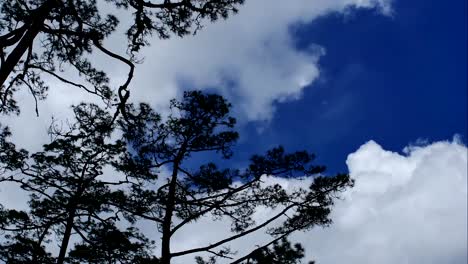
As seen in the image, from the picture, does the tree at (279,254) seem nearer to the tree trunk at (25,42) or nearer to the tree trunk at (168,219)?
Result: the tree trunk at (168,219)

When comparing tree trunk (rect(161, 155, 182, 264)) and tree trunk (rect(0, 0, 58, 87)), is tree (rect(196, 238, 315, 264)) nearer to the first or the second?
tree trunk (rect(161, 155, 182, 264))

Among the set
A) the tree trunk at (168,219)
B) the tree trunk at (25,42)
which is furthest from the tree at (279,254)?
the tree trunk at (25,42)

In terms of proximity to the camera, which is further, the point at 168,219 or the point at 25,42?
the point at 168,219

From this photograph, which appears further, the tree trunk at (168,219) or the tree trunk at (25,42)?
the tree trunk at (168,219)

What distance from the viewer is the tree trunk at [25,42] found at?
647cm

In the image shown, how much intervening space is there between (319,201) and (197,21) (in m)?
5.94

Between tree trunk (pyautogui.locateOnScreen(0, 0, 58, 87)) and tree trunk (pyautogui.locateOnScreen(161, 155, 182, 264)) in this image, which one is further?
tree trunk (pyautogui.locateOnScreen(161, 155, 182, 264))

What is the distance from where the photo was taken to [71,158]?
13.5 metres

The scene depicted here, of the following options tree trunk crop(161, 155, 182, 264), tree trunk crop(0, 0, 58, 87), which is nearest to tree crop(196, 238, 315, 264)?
tree trunk crop(161, 155, 182, 264)

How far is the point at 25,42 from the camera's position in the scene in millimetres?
6727

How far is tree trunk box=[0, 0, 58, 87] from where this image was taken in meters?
6.47

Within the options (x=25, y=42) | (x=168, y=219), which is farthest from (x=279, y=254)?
(x=25, y=42)

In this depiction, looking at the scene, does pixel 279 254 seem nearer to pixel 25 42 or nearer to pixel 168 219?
pixel 168 219

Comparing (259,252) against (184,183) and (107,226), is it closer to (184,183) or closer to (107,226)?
(184,183)
